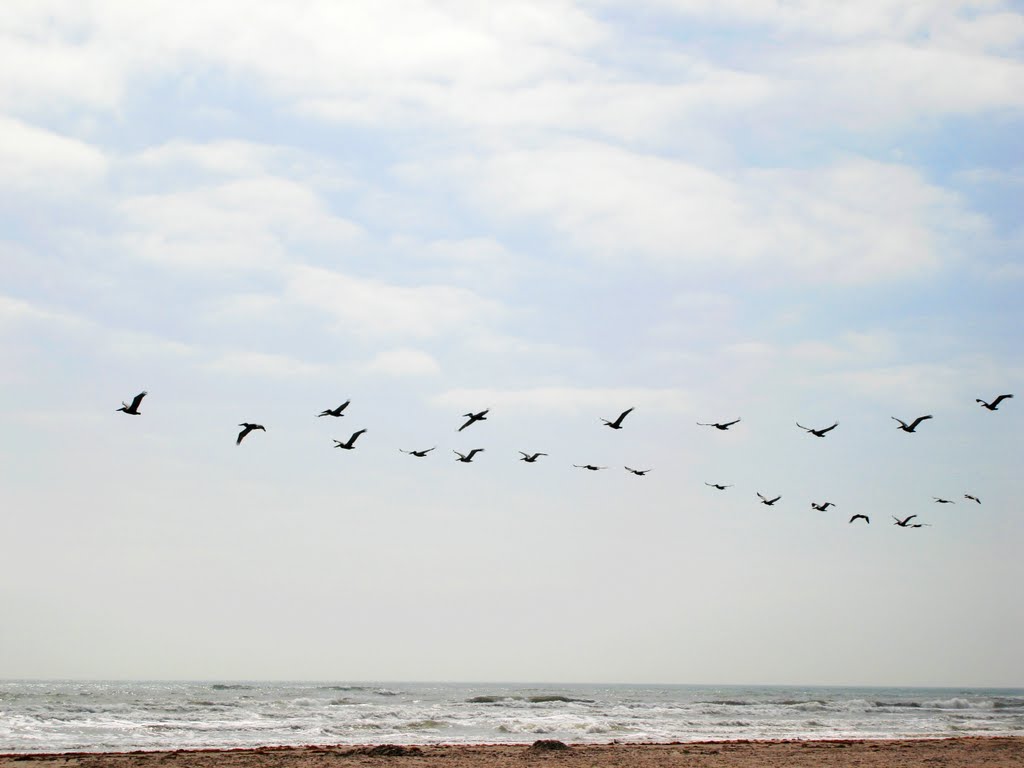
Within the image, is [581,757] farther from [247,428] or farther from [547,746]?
[247,428]

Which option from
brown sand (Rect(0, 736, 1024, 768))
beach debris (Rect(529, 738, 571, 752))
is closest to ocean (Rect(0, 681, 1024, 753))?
brown sand (Rect(0, 736, 1024, 768))

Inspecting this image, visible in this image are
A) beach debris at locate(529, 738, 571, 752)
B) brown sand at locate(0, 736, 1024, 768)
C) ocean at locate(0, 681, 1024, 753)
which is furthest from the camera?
ocean at locate(0, 681, 1024, 753)

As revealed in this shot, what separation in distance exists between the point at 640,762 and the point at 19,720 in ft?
74.4

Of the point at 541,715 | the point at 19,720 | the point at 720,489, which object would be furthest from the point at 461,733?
the point at 19,720

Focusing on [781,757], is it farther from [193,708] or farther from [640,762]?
[193,708]

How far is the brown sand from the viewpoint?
22.5 metres

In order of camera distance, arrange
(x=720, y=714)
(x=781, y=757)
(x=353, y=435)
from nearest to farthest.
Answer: (x=781, y=757) < (x=353, y=435) < (x=720, y=714)

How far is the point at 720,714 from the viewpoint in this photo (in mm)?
44688

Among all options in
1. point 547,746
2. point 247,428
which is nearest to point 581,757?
point 547,746

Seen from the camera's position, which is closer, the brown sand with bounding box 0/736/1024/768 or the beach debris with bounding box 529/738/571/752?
the brown sand with bounding box 0/736/1024/768

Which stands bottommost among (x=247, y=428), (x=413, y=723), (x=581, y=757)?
(x=413, y=723)

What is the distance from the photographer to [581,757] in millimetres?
24906

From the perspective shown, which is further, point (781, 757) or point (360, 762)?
point (781, 757)

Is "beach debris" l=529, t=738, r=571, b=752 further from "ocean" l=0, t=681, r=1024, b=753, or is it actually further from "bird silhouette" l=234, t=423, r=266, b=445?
"bird silhouette" l=234, t=423, r=266, b=445
